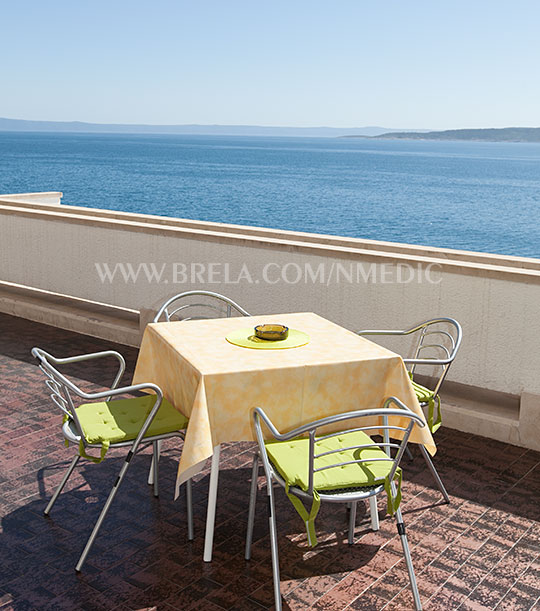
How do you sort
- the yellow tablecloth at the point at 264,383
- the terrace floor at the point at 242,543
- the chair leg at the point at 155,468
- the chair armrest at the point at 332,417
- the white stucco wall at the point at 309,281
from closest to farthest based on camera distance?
1. the chair armrest at the point at 332,417
2. the terrace floor at the point at 242,543
3. the yellow tablecloth at the point at 264,383
4. the chair leg at the point at 155,468
5. the white stucco wall at the point at 309,281

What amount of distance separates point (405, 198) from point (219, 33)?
34.7m

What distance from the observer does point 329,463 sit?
3.16 m

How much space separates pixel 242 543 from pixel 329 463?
1.98ft

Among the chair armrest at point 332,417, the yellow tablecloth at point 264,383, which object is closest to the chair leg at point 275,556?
the chair armrest at point 332,417

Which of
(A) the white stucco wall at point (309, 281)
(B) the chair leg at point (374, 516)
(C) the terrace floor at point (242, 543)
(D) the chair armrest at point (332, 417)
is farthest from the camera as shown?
(A) the white stucco wall at point (309, 281)

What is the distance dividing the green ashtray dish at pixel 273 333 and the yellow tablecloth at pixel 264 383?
0.11 m

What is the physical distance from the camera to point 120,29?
3686 inches

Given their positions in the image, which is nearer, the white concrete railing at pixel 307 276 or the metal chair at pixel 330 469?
the metal chair at pixel 330 469

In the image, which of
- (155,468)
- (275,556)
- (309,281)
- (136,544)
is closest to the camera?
(275,556)

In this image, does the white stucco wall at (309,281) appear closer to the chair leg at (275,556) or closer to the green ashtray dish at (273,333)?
the green ashtray dish at (273,333)

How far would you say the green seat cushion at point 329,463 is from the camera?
297 cm

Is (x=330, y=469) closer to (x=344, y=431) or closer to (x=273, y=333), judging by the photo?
(x=344, y=431)

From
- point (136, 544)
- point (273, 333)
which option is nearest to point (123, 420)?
point (136, 544)

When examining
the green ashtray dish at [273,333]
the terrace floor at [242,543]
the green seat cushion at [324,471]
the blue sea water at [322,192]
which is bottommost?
the blue sea water at [322,192]
